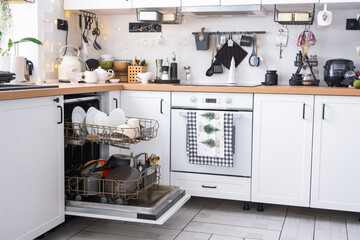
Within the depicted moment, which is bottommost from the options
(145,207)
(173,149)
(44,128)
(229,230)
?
(229,230)

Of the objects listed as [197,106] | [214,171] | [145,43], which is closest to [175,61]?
[145,43]

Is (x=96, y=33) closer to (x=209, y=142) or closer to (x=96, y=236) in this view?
(x=209, y=142)

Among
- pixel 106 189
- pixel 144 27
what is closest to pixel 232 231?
pixel 106 189

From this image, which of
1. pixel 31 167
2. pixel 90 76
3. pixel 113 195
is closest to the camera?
pixel 31 167

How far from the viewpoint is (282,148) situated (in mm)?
3115

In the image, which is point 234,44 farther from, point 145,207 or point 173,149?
point 145,207

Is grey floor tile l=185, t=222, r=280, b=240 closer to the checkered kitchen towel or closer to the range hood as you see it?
the checkered kitchen towel

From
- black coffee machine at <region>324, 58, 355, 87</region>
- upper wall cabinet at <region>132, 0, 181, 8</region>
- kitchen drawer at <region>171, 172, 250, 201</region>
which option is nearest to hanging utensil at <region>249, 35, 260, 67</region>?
black coffee machine at <region>324, 58, 355, 87</region>

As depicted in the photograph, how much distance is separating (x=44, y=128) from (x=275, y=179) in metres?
1.62

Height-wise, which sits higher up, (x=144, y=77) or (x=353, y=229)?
(x=144, y=77)

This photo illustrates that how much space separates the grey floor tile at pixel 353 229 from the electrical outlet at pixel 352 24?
57.7 inches

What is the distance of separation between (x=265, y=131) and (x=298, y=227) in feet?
2.22

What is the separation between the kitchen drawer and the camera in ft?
10.6

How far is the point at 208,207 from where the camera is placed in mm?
3379
